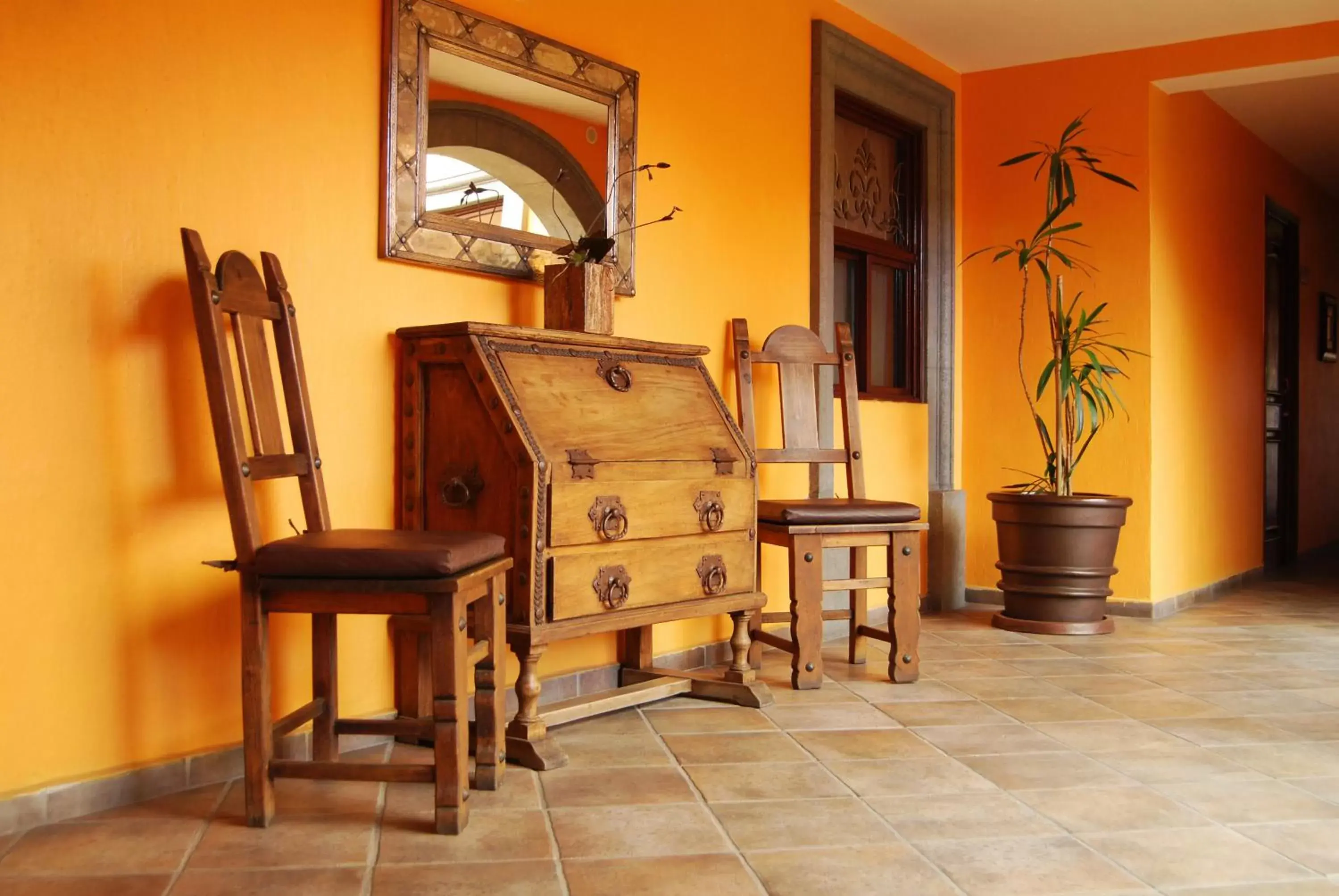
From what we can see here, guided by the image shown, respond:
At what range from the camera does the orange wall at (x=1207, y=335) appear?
530cm

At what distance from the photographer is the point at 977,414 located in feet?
18.2

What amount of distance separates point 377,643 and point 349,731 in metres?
0.42

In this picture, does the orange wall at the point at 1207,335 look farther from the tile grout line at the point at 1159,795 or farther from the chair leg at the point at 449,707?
the chair leg at the point at 449,707

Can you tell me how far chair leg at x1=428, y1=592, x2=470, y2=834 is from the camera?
2.21m

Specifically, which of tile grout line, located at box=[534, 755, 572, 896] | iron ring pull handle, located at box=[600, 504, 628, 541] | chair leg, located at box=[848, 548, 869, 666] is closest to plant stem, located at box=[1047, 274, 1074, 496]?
chair leg, located at box=[848, 548, 869, 666]

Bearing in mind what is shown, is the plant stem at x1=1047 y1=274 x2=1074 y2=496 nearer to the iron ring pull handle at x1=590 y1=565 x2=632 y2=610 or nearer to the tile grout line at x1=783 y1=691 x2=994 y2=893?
the tile grout line at x1=783 y1=691 x2=994 y2=893

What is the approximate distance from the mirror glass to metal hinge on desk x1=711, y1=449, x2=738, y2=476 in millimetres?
806

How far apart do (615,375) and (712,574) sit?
61 cm

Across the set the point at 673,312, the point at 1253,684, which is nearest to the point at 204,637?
the point at 673,312

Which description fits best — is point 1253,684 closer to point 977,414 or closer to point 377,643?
point 977,414

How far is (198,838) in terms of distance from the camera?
2.20 m

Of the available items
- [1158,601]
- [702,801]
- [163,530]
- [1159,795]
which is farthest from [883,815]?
[1158,601]

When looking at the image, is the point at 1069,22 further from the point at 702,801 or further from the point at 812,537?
the point at 702,801

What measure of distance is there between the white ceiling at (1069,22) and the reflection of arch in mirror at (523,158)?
1.89 metres
